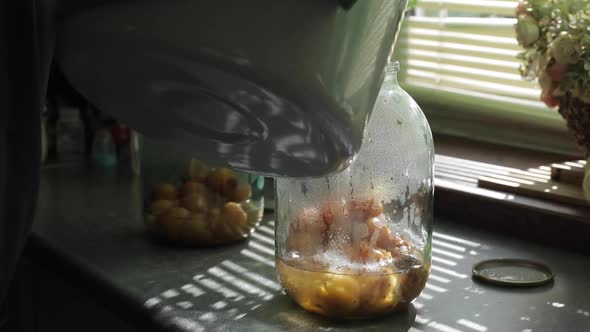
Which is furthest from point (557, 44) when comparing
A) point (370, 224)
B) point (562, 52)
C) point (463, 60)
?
point (463, 60)

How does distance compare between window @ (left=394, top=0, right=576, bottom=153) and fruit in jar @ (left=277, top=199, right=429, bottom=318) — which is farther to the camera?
window @ (left=394, top=0, right=576, bottom=153)

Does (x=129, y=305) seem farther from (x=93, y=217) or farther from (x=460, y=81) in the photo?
(x=460, y=81)

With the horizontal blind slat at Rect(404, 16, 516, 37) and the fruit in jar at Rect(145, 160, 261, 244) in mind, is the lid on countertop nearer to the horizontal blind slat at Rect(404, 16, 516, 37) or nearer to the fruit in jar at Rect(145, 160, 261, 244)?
the fruit in jar at Rect(145, 160, 261, 244)

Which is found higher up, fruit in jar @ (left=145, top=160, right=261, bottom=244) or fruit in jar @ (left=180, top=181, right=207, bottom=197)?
fruit in jar @ (left=180, top=181, right=207, bottom=197)

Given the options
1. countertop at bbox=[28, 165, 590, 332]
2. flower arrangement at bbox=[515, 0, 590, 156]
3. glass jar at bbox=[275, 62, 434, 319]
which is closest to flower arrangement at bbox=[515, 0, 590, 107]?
flower arrangement at bbox=[515, 0, 590, 156]

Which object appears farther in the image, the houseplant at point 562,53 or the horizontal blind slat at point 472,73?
the horizontal blind slat at point 472,73

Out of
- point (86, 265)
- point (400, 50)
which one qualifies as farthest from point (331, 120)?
point (400, 50)

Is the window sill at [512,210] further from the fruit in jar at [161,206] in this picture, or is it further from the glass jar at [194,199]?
the fruit in jar at [161,206]

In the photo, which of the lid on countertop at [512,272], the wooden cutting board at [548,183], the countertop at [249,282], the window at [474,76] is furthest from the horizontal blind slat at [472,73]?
the lid on countertop at [512,272]
